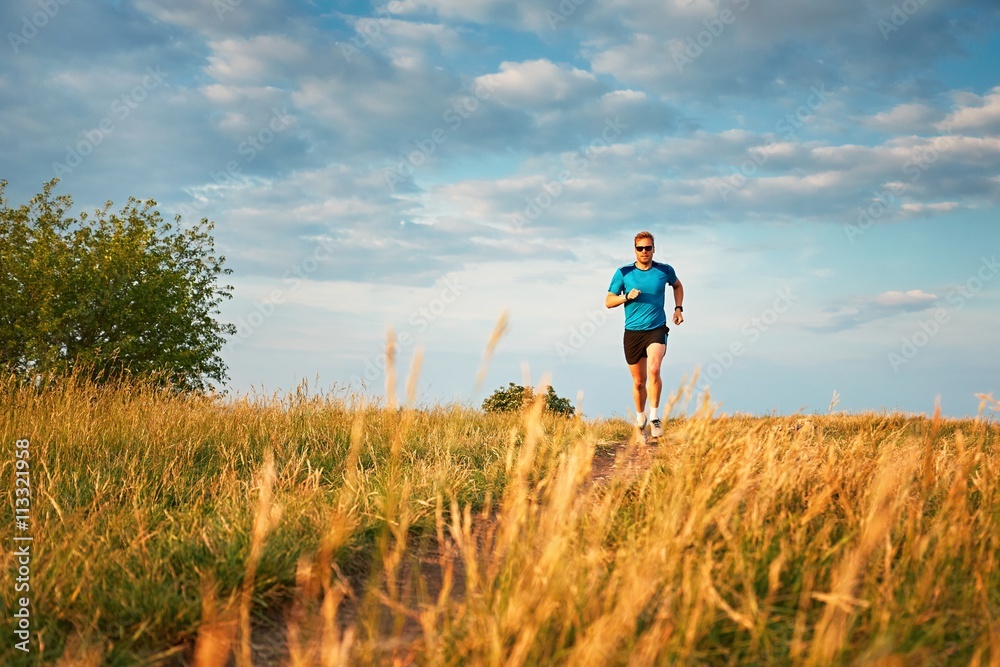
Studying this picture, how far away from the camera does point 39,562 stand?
3752mm

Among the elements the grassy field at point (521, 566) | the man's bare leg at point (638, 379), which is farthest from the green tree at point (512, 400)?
the grassy field at point (521, 566)

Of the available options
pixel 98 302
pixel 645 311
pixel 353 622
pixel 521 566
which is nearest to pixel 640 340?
pixel 645 311

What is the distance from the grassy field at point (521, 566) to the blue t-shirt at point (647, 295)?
167 inches

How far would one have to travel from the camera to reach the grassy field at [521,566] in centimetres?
256

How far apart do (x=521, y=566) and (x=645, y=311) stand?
735 centimetres

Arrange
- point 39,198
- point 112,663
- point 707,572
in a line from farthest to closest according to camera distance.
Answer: point 39,198, point 112,663, point 707,572

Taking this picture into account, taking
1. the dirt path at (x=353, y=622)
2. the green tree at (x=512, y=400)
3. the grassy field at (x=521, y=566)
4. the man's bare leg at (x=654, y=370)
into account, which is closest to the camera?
the grassy field at (x=521, y=566)

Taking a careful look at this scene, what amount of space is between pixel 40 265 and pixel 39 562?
74.0ft

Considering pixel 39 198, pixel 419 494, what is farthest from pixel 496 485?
pixel 39 198

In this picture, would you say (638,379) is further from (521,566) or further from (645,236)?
(521,566)

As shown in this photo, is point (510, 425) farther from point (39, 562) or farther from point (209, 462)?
point (39, 562)

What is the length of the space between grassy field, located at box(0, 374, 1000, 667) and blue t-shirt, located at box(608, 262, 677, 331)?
4252 mm

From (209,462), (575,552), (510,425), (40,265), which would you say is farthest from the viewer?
(40,265)

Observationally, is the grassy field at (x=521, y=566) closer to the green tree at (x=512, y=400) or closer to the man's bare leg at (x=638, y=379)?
the man's bare leg at (x=638, y=379)
